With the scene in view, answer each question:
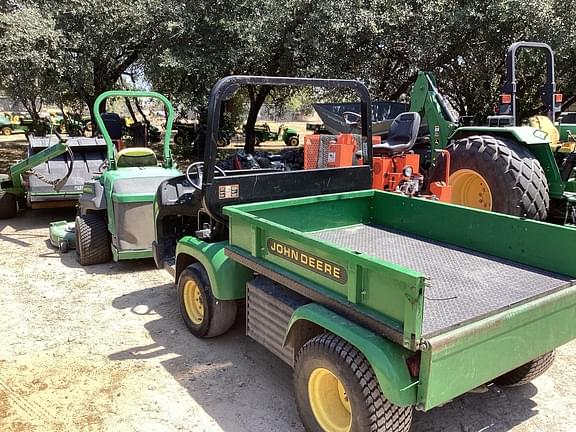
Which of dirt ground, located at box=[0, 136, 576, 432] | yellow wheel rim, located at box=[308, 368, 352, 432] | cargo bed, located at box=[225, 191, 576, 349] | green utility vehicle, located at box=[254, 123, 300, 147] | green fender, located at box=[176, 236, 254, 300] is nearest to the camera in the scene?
cargo bed, located at box=[225, 191, 576, 349]

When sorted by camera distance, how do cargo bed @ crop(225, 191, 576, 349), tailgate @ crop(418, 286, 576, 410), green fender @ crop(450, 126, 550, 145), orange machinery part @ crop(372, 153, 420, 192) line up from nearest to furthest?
tailgate @ crop(418, 286, 576, 410)
cargo bed @ crop(225, 191, 576, 349)
green fender @ crop(450, 126, 550, 145)
orange machinery part @ crop(372, 153, 420, 192)

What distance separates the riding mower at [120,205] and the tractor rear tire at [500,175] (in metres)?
3.05

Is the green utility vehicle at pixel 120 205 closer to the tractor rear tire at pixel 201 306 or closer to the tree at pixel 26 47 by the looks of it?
the tractor rear tire at pixel 201 306

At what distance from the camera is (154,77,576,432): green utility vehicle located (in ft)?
7.76

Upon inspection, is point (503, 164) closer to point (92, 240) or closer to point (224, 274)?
point (224, 274)

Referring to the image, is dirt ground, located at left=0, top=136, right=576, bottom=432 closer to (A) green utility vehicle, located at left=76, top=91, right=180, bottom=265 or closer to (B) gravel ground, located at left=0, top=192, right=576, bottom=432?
(B) gravel ground, located at left=0, top=192, right=576, bottom=432

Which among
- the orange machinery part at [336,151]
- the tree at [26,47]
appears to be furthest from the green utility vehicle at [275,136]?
the orange machinery part at [336,151]

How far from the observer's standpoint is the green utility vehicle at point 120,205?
5.51 meters

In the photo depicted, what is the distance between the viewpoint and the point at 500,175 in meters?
5.18

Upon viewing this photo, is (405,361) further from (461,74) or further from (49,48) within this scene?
(461,74)

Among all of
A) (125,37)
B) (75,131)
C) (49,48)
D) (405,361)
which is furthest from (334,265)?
(75,131)

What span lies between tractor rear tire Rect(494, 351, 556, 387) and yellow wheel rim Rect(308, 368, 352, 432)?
3.97 feet

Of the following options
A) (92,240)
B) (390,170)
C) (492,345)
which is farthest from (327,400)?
(390,170)

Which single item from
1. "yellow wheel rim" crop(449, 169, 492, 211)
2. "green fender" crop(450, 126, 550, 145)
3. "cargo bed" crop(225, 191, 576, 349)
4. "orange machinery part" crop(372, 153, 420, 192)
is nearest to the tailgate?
"cargo bed" crop(225, 191, 576, 349)
